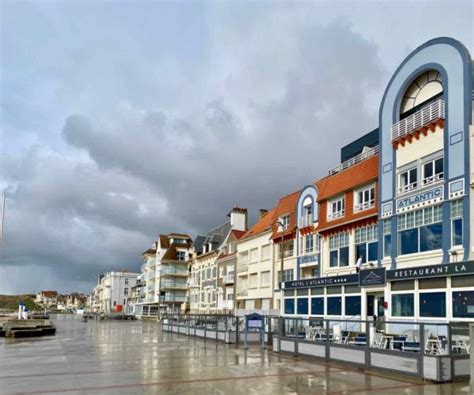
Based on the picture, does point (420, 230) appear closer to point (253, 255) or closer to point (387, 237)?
point (387, 237)

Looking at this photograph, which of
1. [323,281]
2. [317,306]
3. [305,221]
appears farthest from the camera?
[305,221]

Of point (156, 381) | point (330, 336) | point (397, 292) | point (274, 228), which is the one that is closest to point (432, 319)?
point (397, 292)

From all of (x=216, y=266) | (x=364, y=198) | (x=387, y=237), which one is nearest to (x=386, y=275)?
(x=387, y=237)

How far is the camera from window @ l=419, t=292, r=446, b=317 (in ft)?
73.3

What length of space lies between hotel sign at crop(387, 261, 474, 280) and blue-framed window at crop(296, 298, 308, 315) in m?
9.27

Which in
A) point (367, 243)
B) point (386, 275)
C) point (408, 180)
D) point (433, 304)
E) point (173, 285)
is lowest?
point (173, 285)

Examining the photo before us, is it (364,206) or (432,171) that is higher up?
(432,171)

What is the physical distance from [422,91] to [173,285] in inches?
2642

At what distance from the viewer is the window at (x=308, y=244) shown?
3756 centimetres

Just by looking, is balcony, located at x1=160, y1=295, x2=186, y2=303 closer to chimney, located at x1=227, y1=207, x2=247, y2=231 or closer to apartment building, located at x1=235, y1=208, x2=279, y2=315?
chimney, located at x1=227, y1=207, x2=247, y2=231

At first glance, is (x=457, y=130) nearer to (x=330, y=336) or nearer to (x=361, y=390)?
(x=330, y=336)

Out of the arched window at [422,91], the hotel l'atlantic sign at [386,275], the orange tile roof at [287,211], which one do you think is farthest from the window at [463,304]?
the orange tile roof at [287,211]

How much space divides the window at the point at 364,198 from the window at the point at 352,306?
16.7 feet

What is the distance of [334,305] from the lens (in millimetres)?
30734
